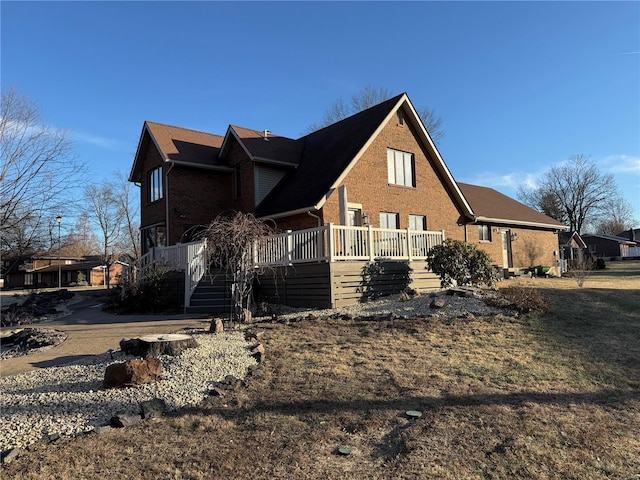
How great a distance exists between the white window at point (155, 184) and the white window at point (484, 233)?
54.2 feet

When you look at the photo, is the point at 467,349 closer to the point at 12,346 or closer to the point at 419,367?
the point at 419,367

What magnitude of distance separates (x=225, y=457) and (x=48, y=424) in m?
2.04


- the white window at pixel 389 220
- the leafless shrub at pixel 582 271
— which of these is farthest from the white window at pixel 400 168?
the leafless shrub at pixel 582 271

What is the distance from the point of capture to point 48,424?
4.56 metres

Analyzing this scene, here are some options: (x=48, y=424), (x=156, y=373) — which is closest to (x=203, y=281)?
(x=156, y=373)

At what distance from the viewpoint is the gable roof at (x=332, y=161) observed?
53.9 feet

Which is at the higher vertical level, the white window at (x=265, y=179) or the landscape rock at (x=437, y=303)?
the white window at (x=265, y=179)

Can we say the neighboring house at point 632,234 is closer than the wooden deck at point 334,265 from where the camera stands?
No

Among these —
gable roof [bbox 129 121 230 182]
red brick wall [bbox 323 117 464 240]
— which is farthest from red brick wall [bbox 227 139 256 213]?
red brick wall [bbox 323 117 464 240]

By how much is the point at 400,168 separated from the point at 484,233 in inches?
319

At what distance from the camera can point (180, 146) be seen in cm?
2100

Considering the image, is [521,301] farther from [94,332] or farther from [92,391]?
[94,332]

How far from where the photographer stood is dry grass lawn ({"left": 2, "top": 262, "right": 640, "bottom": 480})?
3.74 meters

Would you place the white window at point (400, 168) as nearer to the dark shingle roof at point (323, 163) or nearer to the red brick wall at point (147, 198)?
the dark shingle roof at point (323, 163)
